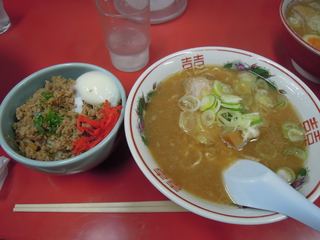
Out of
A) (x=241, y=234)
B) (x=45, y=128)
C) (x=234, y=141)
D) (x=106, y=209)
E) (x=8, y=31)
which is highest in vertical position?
(x=8, y=31)

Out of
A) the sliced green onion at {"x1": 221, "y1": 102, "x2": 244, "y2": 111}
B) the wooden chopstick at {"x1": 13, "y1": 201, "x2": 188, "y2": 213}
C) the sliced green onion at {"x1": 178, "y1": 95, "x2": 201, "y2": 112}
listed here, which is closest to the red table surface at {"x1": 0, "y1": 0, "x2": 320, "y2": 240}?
the wooden chopstick at {"x1": 13, "y1": 201, "x2": 188, "y2": 213}

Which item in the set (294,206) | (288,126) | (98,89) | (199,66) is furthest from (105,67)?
(294,206)

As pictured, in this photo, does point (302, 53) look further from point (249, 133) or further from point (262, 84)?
point (249, 133)

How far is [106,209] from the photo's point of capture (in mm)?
1186

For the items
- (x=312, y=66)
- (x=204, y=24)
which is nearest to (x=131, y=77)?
(x=204, y=24)

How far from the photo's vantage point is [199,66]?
1545mm

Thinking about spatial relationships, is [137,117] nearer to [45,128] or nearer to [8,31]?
[45,128]

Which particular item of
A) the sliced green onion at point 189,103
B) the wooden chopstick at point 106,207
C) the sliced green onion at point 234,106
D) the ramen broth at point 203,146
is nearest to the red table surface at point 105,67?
the wooden chopstick at point 106,207

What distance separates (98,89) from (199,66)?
68 cm

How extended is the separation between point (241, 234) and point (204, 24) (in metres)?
1.76

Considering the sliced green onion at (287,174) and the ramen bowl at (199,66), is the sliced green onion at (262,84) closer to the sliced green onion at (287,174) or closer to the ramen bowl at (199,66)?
the ramen bowl at (199,66)

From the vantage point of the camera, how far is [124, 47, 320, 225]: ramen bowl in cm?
91

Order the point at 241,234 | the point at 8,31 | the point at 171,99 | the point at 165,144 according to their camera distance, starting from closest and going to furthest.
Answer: the point at 241,234 < the point at 165,144 < the point at 171,99 < the point at 8,31

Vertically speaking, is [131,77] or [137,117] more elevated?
[137,117]
